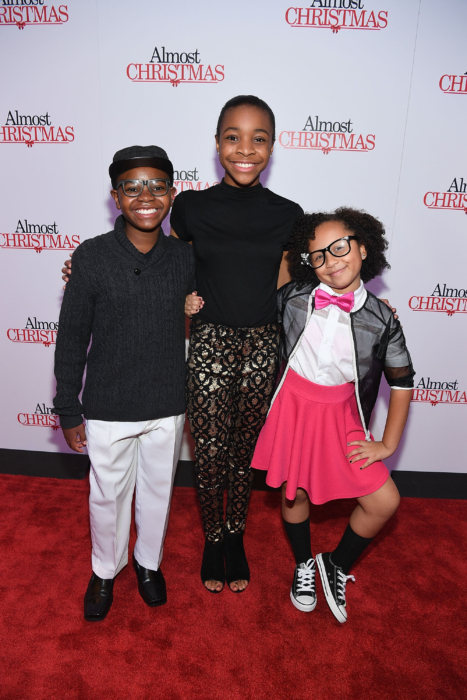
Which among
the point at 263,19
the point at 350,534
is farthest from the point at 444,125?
the point at 350,534

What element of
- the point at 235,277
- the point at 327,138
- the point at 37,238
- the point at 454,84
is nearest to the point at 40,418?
the point at 37,238

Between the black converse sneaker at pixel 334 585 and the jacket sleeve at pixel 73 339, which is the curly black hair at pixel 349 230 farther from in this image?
the black converse sneaker at pixel 334 585

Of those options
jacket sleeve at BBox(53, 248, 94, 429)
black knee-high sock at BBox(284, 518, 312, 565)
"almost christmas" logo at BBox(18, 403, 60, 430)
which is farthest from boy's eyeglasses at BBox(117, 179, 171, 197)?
"almost christmas" logo at BBox(18, 403, 60, 430)

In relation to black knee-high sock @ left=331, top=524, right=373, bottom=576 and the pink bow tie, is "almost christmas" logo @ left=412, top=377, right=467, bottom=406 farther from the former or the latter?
the pink bow tie

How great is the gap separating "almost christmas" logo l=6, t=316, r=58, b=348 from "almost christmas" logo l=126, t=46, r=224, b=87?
4.76 ft

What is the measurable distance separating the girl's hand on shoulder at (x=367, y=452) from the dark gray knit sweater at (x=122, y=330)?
71 cm

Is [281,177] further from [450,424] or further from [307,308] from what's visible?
[450,424]

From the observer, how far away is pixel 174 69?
2332 mm

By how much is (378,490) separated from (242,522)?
2.25 feet

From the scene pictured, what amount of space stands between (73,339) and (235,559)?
126cm

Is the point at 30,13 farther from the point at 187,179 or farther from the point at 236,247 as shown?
the point at 236,247

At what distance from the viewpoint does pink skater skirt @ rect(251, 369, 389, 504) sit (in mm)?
1773

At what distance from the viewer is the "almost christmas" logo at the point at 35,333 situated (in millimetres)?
2762

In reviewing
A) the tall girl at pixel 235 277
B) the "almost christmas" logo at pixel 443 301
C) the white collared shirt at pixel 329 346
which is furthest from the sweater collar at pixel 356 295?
the "almost christmas" logo at pixel 443 301
